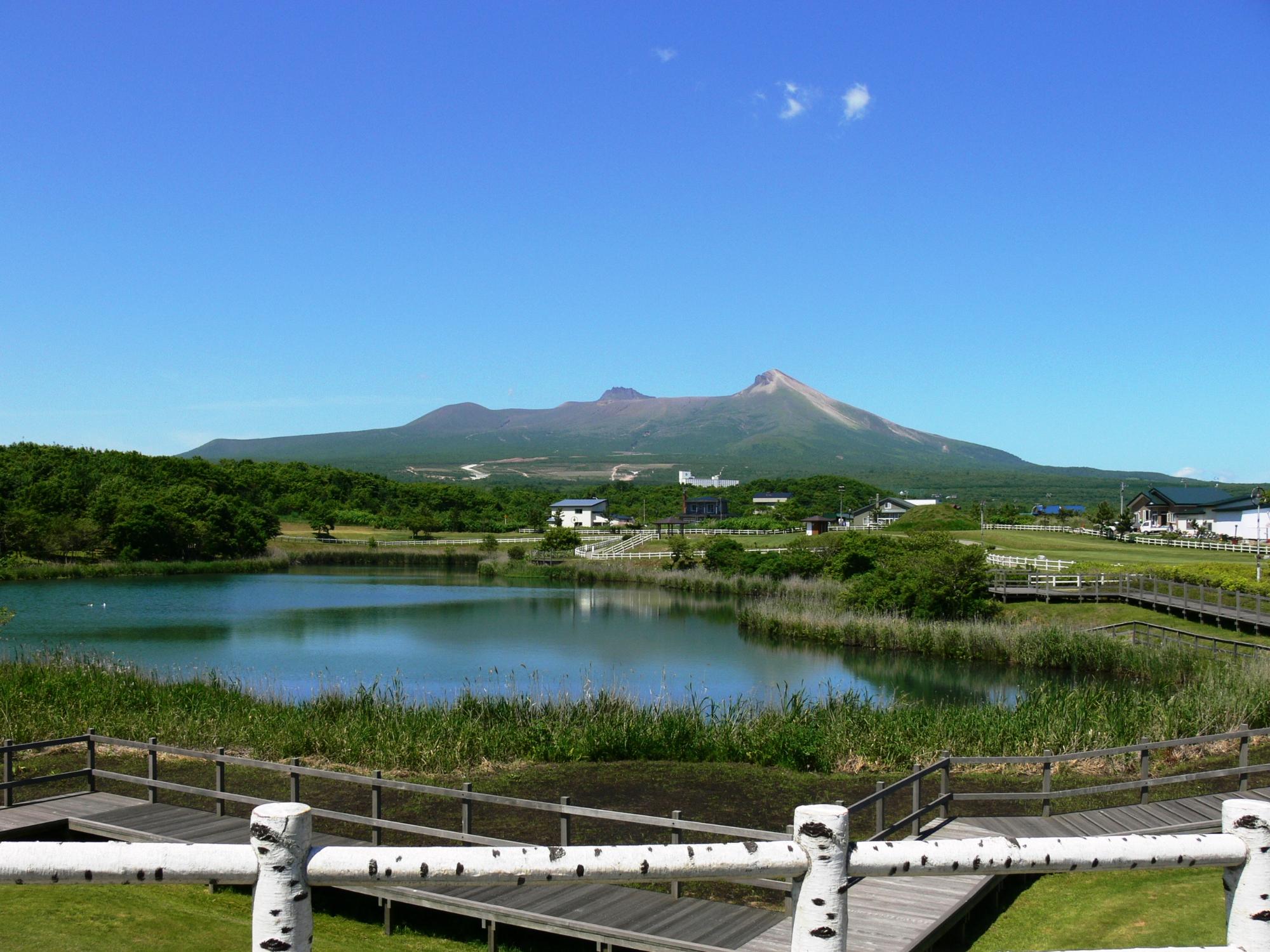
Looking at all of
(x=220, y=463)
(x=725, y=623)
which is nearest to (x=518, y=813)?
(x=725, y=623)

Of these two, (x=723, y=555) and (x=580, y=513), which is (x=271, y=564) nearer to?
(x=723, y=555)

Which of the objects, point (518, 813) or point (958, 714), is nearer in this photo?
point (518, 813)

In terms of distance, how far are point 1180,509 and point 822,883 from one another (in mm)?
93722

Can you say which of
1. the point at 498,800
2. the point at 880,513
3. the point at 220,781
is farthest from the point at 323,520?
A: the point at 498,800

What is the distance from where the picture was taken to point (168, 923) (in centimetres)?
806

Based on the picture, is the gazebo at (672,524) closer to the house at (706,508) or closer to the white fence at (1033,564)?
the house at (706,508)

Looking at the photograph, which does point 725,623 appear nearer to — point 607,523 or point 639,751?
point 639,751

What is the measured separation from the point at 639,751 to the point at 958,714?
5.47m

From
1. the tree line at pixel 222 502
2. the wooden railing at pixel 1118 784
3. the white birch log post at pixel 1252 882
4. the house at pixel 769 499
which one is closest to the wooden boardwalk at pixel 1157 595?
the wooden railing at pixel 1118 784

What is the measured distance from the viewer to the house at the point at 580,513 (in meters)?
108

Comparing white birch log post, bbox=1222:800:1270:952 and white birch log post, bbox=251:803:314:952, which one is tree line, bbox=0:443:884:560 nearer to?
white birch log post, bbox=251:803:314:952

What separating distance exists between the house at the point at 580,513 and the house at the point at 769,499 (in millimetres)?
17285

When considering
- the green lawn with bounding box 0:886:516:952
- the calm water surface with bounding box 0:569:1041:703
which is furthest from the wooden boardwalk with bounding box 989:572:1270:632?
the green lawn with bounding box 0:886:516:952

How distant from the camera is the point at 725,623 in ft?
138
